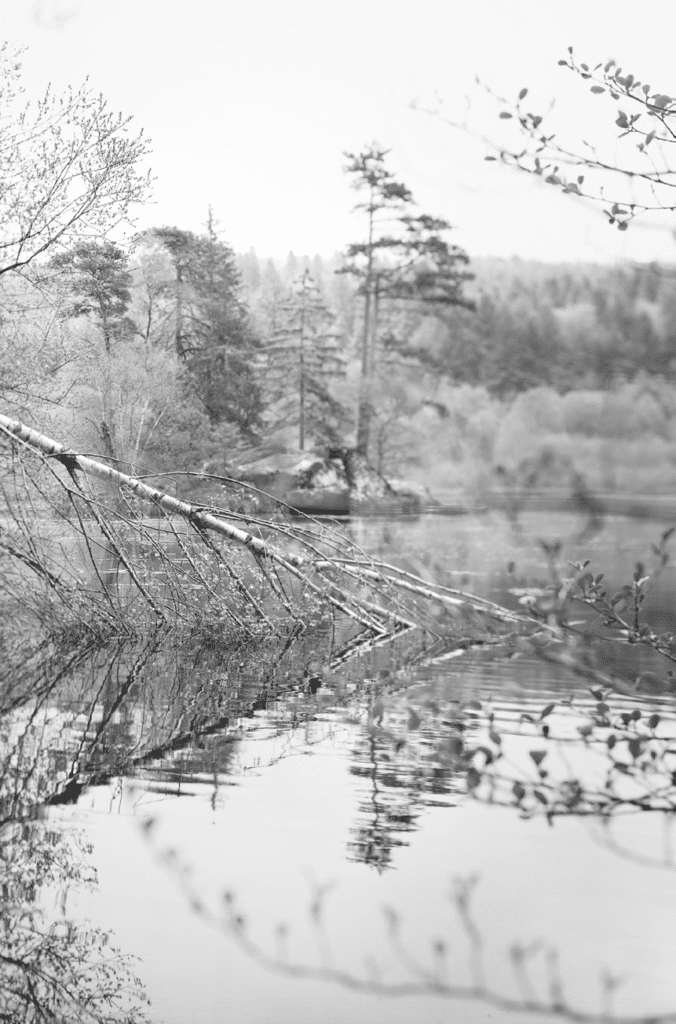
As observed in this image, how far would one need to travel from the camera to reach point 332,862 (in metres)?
2.19

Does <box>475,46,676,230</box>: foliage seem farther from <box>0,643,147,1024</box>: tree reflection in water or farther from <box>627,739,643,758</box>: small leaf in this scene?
<box>0,643,147,1024</box>: tree reflection in water

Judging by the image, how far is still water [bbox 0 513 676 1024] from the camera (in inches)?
66.6

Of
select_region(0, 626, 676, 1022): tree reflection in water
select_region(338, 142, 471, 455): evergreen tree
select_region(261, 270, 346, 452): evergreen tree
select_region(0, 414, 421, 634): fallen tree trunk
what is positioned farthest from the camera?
select_region(338, 142, 471, 455): evergreen tree

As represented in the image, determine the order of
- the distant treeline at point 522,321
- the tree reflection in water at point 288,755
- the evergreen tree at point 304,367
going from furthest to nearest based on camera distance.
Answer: the distant treeline at point 522,321
the evergreen tree at point 304,367
the tree reflection in water at point 288,755

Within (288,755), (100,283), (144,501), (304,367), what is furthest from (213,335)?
(288,755)

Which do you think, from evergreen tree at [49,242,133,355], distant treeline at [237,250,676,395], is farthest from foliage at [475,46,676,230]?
distant treeline at [237,250,676,395]

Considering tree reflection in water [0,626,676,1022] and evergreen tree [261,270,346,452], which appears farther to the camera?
evergreen tree [261,270,346,452]

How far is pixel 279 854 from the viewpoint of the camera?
2230 mm

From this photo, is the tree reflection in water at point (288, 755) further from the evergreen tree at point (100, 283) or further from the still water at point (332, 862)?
the evergreen tree at point (100, 283)

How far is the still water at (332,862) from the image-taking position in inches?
66.6

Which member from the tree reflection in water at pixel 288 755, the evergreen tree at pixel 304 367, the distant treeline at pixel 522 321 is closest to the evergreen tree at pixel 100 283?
the evergreen tree at pixel 304 367

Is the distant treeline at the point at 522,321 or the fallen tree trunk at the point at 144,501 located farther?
the distant treeline at the point at 522,321

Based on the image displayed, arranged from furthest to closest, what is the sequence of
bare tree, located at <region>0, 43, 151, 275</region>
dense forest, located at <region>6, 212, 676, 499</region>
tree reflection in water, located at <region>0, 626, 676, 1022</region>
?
1. dense forest, located at <region>6, 212, 676, 499</region>
2. bare tree, located at <region>0, 43, 151, 275</region>
3. tree reflection in water, located at <region>0, 626, 676, 1022</region>

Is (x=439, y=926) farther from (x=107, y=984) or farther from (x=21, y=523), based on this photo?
(x=21, y=523)
